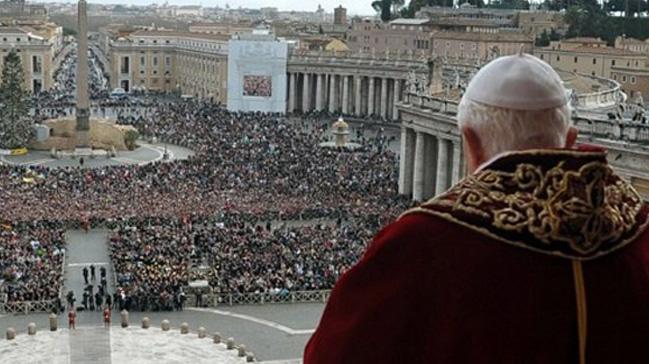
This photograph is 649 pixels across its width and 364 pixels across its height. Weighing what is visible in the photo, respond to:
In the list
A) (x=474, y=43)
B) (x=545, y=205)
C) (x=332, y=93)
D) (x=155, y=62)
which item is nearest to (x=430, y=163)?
(x=332, y=93)

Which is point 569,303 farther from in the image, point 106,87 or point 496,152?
point 106,87

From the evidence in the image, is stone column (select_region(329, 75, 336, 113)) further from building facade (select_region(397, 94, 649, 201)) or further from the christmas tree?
building facade (select_region(397, 94, 649, 201))

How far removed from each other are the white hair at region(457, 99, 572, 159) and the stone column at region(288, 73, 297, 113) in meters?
88.4

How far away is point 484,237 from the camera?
3.52 meters

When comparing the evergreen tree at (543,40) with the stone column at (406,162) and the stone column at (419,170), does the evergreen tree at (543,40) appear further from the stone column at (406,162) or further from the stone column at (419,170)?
the stone column at (419,170)

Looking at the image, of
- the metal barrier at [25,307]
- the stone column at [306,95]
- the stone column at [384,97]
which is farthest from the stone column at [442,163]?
the stone column at [306,95]

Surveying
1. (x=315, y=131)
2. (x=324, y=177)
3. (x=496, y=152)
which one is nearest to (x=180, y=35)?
(x=315, y=131)

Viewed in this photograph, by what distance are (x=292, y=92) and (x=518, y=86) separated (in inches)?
3518

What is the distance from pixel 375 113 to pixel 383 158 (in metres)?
29.0

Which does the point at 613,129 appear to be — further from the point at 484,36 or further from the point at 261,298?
the point at 484,36

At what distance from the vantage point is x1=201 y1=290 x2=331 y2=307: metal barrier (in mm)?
30578

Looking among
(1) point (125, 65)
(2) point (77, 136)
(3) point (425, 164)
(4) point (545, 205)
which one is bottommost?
(2) point (77, 136)

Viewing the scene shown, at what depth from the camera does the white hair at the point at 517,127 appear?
12.3ft

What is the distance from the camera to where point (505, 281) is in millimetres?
3469
